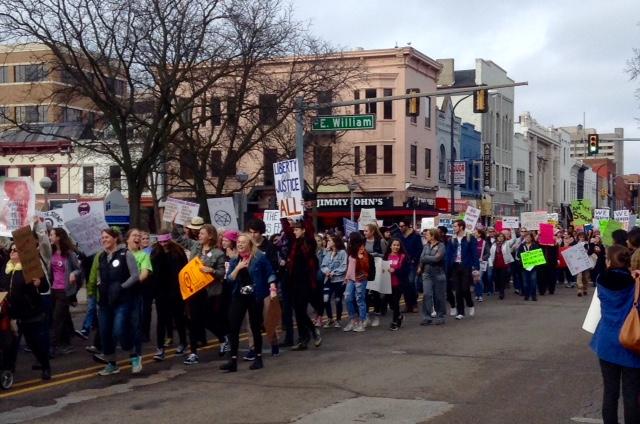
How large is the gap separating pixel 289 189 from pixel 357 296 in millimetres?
2882

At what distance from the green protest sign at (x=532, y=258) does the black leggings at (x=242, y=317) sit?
43.6 ft

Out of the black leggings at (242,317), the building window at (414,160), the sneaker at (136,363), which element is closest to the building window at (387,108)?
the building window at (414,160)

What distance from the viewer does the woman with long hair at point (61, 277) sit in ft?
43.6

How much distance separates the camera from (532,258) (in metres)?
24.1

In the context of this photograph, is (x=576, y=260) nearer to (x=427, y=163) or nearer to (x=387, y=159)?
(x=387, y=159)

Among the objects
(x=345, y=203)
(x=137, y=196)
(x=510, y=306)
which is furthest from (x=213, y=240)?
(x=345, y=203)

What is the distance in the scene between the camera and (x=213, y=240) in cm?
1247

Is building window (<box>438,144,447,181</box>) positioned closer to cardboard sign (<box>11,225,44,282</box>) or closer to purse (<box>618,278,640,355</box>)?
cardboard sign (<box>11,225,44,282</box>)

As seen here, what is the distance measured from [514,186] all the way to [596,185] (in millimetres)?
39771

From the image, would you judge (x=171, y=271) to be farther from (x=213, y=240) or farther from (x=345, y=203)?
(x=345, y=203)

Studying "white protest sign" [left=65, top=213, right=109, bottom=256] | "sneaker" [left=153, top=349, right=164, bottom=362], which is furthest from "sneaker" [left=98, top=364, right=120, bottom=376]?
"white protest sign" [left=65, top=213, right=109, bottom=256]

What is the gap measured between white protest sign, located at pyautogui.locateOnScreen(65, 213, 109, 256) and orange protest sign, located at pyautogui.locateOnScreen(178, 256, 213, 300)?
11.5 feet

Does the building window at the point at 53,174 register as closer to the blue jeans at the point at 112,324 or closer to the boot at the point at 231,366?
the blue jeans at the point at 112,324

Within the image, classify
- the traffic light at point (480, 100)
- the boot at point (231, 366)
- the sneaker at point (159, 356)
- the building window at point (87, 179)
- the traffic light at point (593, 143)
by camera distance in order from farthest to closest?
the building window at point (87, 179) → the traffic light at point (593, 143) → the traffic light at point (480, 100) → the sneaker at point (159, 356) → the boot at point (231, 366)
